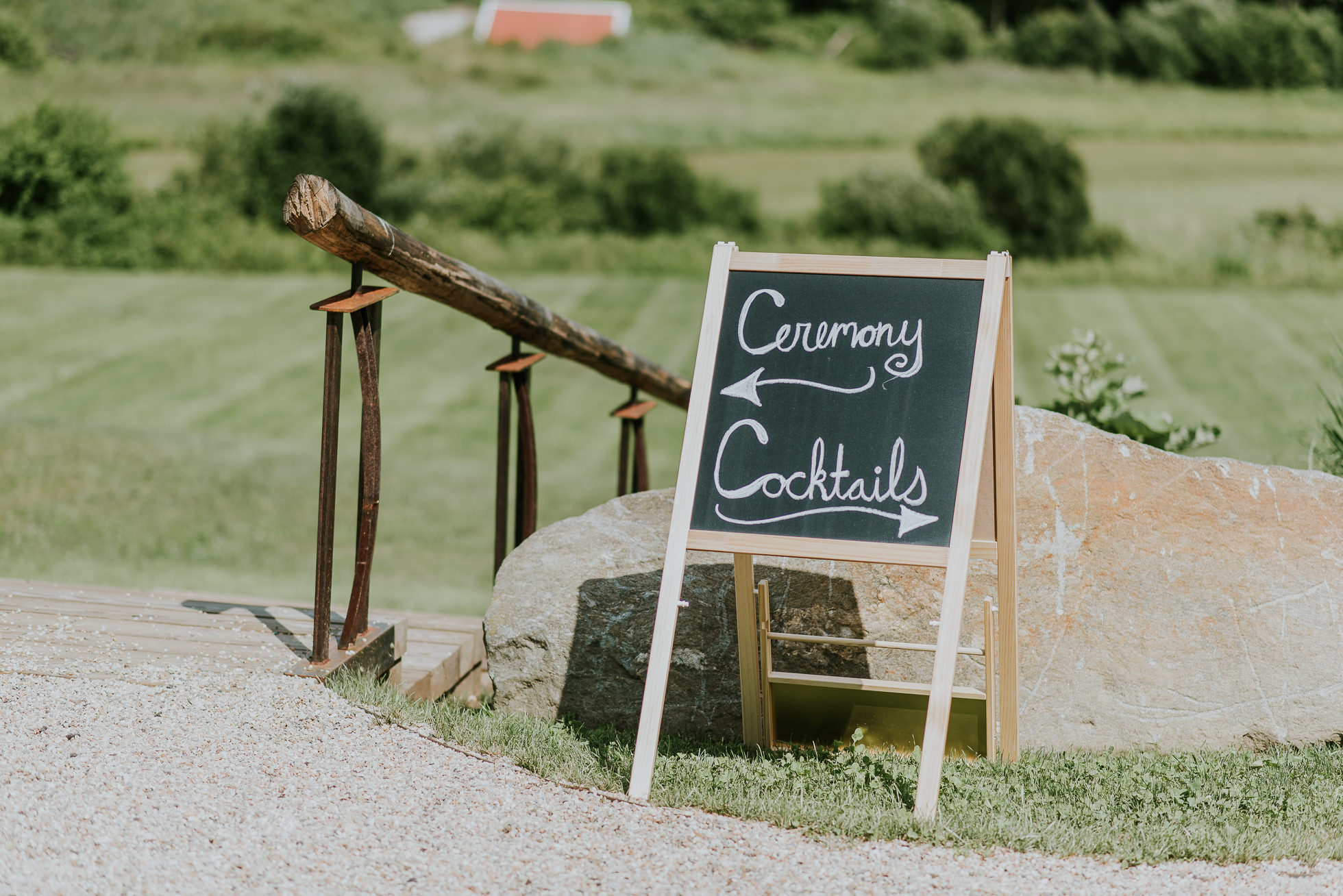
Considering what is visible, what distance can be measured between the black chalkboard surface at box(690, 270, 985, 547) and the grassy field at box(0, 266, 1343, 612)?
11.1 feet

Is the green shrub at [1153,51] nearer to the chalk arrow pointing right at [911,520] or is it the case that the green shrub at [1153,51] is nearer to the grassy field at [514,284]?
the grassy field at [514,284]

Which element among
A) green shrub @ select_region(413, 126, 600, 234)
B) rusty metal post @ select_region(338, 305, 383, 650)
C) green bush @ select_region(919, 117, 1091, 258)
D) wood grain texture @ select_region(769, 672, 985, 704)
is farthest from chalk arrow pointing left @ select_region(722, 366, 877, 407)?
green shrub @ select_region(413, 126, 600, 234)

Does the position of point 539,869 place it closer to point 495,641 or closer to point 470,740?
point 470,740

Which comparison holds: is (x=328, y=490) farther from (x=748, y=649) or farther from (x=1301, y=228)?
(x=1301, y=228)

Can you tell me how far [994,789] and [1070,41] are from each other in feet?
69.7

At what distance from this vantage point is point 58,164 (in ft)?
54.2

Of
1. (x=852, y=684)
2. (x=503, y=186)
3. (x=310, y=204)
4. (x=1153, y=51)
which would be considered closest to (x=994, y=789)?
(x=852, y=684)

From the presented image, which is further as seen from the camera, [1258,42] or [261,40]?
[1258,42]

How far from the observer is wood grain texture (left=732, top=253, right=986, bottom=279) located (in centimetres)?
282

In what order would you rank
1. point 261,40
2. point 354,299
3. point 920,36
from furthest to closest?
point 920,36, point 261,40, point 354,299

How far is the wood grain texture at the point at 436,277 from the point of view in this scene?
2.88m

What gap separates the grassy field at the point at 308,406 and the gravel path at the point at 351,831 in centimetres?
382

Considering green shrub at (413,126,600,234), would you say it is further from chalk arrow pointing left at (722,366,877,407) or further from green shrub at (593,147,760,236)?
chalk arrow pointing left at (722,366,877,407)

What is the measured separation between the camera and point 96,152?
1714cm
